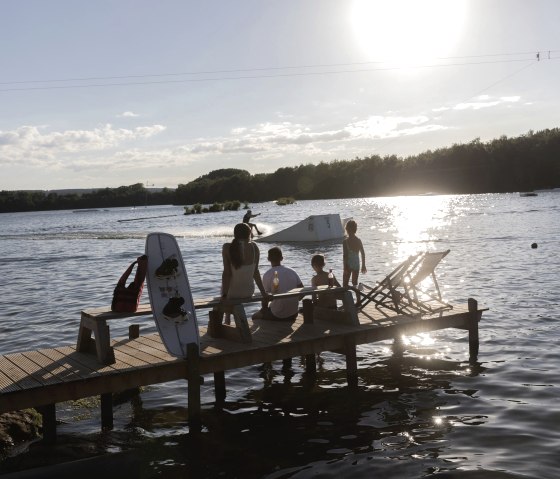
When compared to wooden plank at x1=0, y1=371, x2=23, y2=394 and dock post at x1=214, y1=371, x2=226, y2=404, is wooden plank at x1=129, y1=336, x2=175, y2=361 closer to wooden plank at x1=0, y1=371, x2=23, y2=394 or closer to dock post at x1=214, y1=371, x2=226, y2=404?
dock post at x1=214, y1=371, x2=226, y2=404

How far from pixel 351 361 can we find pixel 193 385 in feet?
10.2

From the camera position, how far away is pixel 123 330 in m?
17.3

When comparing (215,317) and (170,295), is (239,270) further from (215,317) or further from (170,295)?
(170,295)

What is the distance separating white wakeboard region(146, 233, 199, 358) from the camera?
361 inches

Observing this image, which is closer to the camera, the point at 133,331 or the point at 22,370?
the point at 22,370

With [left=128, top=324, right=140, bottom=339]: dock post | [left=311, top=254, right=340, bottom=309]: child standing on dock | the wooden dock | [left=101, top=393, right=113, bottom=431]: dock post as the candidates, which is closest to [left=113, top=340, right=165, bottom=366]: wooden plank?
the wooden dock

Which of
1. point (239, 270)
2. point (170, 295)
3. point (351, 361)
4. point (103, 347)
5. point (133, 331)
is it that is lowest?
point (351, 361)

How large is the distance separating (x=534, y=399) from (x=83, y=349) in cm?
706

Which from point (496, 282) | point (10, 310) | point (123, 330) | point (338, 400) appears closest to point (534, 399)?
point (338, 400)

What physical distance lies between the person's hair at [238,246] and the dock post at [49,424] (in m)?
3.35

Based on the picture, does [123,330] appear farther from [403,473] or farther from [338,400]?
[403,473]

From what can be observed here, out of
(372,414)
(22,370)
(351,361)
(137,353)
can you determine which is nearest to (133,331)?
(137,353)

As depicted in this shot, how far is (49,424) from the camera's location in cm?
941

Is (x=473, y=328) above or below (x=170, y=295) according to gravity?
below
